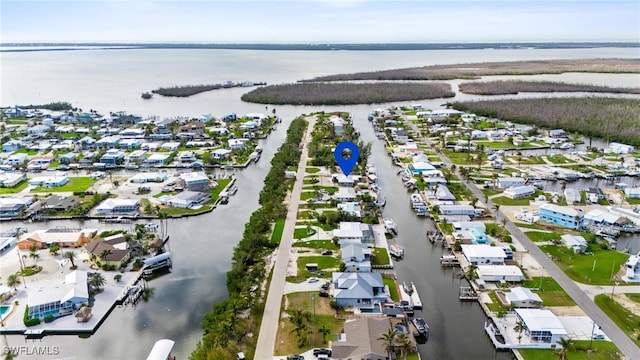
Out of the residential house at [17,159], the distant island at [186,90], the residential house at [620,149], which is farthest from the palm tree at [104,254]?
the distant island at [186,90]

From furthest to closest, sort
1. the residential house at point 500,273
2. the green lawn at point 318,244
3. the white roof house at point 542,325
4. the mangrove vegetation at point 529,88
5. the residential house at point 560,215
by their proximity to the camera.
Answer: the mangrove vegetation at point 529,88, the residential house at point 560,215, the green lawn at point 318,244, the residential house at point 500,273, the white roof house at point 542,325

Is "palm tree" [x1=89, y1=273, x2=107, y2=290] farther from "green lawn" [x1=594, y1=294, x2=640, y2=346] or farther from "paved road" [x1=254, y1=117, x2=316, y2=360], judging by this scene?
"green lawn" [x1=594, y1=294, x2=640, y2=346]

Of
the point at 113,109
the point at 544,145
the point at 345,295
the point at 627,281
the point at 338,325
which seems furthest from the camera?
the point at 113,109

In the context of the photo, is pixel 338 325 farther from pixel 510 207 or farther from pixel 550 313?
pixel 510 207

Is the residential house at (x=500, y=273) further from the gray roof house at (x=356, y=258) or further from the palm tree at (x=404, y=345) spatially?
the palm tree at (x=404, y=345)

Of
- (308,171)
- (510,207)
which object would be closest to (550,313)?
(510,207)

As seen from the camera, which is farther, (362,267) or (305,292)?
(362,267)
